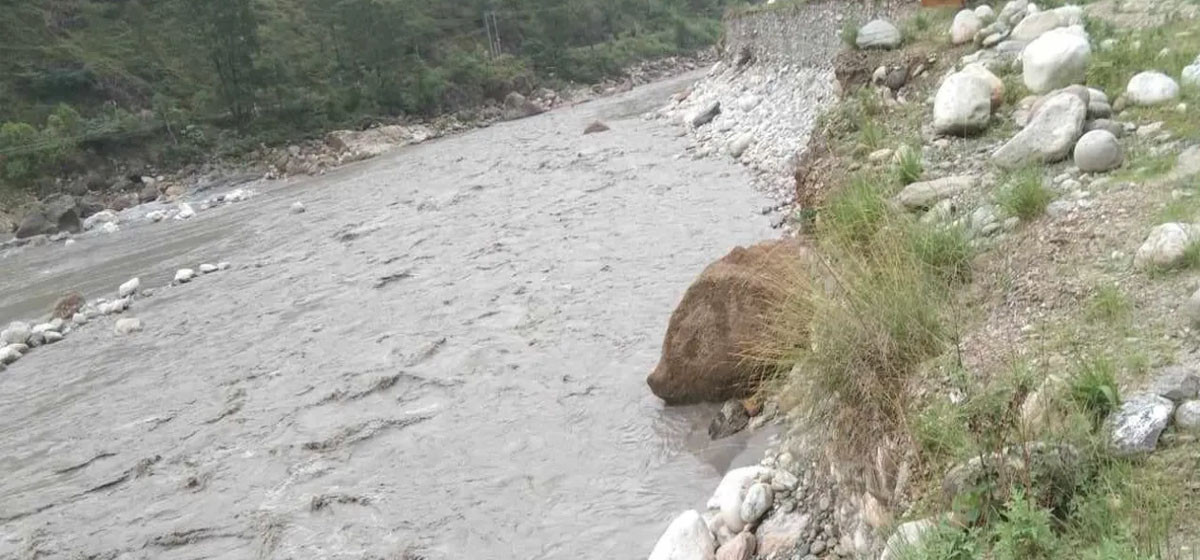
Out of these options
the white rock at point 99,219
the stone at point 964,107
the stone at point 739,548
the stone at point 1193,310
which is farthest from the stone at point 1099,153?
the white rock at point 99,219

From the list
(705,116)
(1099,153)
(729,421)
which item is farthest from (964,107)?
(705,116)

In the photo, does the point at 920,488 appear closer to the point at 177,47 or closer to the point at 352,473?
the point at 352,473

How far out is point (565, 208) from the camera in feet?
52.7

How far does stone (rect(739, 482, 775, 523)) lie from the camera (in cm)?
469

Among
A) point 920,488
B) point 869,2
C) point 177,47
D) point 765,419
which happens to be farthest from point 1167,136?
point 177,47

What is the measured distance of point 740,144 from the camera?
57.8 ft

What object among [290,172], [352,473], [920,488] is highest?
[920,488]

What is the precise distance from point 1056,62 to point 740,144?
34.4ft

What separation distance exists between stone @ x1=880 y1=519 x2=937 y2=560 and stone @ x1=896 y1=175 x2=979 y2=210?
3417mm

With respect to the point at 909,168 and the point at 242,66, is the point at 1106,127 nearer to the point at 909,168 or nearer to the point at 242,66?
the point at 909,168

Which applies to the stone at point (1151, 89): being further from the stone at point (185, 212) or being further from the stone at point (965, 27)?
the stone at point (185, 212)

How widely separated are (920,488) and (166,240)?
73.7 feet

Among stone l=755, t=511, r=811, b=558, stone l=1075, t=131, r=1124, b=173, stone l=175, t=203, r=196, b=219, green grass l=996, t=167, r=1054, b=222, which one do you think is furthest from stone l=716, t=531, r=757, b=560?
stone l=175, t=203, r=196, b=219

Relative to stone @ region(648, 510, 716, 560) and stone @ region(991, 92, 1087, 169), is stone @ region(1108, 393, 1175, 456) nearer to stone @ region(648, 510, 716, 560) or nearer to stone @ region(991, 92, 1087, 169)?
stone @ region(648, 510, 716, 560)
